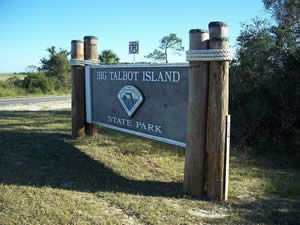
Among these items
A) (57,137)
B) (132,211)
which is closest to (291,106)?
(132,211)

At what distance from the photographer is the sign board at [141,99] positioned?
4.60 meters

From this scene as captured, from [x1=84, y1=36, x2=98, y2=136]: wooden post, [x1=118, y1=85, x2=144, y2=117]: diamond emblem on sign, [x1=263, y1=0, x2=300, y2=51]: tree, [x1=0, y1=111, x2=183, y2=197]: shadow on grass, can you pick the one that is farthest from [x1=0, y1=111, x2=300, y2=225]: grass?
[x1=263, y1=0, x2=300, y2=51]: tree

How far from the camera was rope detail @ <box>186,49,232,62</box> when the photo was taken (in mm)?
3760

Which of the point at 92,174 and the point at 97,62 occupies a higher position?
the point at 97,62

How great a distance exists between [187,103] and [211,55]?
857 mm

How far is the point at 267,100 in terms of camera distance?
6.90 meters

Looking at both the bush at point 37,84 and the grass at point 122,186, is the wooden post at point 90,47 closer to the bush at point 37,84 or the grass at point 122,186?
the grass at point 122,186

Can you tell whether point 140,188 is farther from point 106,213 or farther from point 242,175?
point 242,175

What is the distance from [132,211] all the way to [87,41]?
4463 mm

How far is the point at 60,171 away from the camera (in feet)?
16.0

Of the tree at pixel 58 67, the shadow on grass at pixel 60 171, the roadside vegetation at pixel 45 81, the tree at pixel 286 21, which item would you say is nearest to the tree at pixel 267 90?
the tree at pixel 286 21

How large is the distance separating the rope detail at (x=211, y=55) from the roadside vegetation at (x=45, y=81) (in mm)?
21195

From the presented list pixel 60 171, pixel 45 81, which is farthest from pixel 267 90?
pixel 45 81

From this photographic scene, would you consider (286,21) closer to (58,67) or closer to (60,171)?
(60,171)
